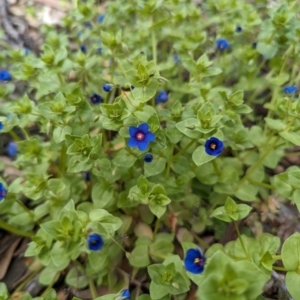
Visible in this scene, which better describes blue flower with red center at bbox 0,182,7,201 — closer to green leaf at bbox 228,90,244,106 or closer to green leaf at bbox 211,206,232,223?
green leaf at bbox 211,206,232,223

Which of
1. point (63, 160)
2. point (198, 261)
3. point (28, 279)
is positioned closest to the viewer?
point (198, 261)

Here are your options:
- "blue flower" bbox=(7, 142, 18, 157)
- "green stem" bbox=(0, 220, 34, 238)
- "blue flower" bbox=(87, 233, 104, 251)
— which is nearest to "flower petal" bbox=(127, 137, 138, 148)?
"blue flower" bbox=(87, 233, 104, 251)

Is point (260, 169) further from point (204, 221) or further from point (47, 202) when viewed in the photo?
point (47, 202)

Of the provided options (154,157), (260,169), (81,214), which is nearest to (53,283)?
(81,214)

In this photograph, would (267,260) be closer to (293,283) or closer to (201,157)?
(293,283)

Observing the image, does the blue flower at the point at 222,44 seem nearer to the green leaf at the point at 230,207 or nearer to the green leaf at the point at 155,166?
the green leaf at the point at 155,166

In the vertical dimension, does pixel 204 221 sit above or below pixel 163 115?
below

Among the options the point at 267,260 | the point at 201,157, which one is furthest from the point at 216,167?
the point at 267,260
